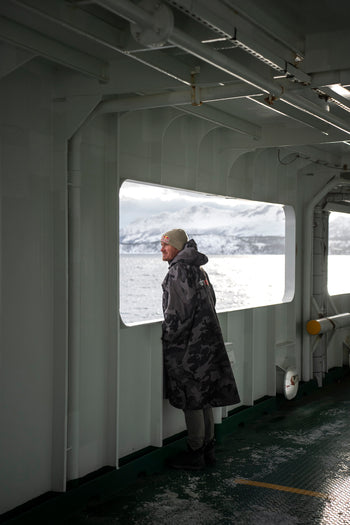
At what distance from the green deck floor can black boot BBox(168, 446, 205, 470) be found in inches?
3.8

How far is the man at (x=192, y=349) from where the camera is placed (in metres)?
5.09

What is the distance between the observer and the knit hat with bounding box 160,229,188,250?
528cm

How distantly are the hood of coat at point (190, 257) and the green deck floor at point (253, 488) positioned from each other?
1703 mm

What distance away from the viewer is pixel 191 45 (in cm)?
299

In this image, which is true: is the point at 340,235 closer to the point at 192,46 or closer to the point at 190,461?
the point at 190,461

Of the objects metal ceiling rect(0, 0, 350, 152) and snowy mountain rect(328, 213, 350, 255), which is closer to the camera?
metal ceiling rect(0, 0, 350, 152)

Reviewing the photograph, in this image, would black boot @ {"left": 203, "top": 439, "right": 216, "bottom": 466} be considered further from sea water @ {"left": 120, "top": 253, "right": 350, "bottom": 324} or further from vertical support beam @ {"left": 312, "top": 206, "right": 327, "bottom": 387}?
sea water @ {"left": 120, "top": 253, "right": 350, "bottom": 324}

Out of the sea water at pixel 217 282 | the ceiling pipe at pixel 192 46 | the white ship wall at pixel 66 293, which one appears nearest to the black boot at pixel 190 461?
the white ship wall at pixel 66 293

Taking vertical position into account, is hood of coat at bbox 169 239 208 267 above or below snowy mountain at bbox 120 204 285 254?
below

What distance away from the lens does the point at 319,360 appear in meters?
8.40

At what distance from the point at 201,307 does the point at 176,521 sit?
167cm

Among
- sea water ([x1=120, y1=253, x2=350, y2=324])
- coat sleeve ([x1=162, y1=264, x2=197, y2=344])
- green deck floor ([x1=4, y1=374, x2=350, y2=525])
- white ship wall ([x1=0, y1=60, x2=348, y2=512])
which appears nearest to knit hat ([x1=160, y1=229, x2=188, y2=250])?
coat sleeve ([x1=162, y1=264, x2=197, y2=344])

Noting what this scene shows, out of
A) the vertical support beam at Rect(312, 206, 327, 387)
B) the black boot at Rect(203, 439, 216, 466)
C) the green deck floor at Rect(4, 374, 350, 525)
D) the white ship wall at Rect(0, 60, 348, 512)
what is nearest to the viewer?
the white ship wall at Rect(0, 60, 348, 512)

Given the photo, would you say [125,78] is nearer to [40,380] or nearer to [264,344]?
[40,380]
